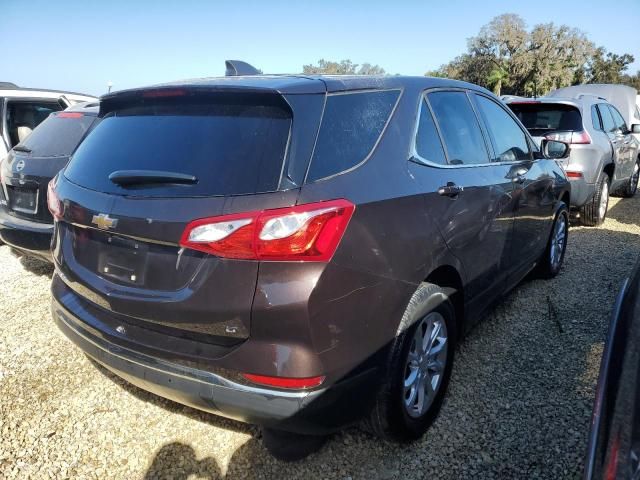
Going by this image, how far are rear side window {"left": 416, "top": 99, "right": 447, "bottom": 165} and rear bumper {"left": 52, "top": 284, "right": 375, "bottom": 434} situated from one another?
1094 mm

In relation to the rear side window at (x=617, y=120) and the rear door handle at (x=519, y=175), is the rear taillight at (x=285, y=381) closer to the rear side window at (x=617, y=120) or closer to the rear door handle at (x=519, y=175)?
the rear door handle at (x=519, y=175)

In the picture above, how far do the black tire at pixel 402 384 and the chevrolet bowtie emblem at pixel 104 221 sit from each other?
4.10 feet

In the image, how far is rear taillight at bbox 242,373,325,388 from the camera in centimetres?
179

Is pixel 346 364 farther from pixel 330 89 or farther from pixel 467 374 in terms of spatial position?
pixel 467 374

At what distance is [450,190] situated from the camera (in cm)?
248

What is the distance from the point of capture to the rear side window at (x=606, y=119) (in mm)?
7131

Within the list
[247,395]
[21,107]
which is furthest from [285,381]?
[21,107]

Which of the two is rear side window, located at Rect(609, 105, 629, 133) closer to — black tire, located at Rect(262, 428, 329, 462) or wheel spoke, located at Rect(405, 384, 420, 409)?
wheel spoke, located at Rect(405, 384, 420, 409)

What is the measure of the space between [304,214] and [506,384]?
1889 millimetres

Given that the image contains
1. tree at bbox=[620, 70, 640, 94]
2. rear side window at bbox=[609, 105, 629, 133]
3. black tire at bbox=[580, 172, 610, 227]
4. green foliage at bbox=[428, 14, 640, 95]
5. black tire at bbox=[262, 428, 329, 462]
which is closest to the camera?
black tire at bbox=[262, 428, 329, 462]

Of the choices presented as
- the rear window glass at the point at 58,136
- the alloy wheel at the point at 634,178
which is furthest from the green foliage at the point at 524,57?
the rear window glass at the point at 58,136

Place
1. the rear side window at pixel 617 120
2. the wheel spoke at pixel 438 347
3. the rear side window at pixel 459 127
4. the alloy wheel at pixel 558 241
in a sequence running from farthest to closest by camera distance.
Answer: the rear side window at pixel 617 120 < the alloy wheel at pixel 558 241 < the rear side window at pixel 459 127 < the wheel spoke at pixel 438 347

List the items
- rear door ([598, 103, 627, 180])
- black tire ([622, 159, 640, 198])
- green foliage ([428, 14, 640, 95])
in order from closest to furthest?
rear door ([598, 103, 627, 180]), black tire ([622, 159, 640, 198]), green foliage ([428, 14, 640, 95])

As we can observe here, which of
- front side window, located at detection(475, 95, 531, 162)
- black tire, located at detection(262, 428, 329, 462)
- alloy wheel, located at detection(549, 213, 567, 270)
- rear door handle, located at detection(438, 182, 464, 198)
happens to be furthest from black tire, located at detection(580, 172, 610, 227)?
black tire, located at detection(262, 428, 329, 462)
